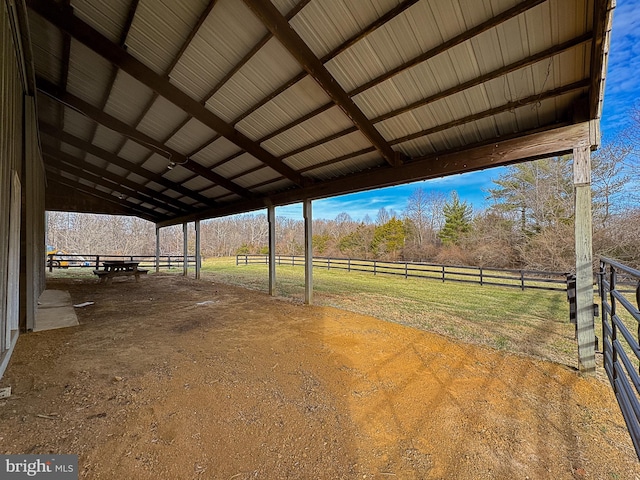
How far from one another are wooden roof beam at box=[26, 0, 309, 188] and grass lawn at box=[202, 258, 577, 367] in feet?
13.7

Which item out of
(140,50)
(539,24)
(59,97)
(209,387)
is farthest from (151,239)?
(539,24)

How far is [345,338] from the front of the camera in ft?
13.4

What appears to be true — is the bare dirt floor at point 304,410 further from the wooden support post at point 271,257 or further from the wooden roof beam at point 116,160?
the wooden roof beam at point 116,160

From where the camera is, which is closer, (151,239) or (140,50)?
(140,50)

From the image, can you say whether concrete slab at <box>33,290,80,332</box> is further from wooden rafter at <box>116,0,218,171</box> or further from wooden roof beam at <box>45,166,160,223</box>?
wooden roof beam at <box>45,166,160,223</box>

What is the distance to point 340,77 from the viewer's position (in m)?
3.48

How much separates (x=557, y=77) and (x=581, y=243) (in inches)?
72.8

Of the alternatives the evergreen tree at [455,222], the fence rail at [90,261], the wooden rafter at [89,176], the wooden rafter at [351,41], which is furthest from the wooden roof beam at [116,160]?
the evergreen tree at [455,222]

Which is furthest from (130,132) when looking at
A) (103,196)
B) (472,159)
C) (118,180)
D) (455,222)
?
(455,222)

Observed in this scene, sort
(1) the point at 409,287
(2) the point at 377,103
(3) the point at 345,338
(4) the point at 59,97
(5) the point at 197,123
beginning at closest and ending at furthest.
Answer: (2) the point at 377,103 < (3) the point at 345,338 < (4) the point at 59,97 < (5) the point at 197,123 < (1) the point at 409,287

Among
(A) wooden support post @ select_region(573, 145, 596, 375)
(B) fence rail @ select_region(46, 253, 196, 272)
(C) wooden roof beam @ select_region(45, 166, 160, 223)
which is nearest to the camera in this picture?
(A) wooden support post @ select_region(573, 145, 596, 375)

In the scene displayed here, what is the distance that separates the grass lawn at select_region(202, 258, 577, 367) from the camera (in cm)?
394

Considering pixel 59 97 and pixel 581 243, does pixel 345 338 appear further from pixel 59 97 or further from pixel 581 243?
pixel 59 97

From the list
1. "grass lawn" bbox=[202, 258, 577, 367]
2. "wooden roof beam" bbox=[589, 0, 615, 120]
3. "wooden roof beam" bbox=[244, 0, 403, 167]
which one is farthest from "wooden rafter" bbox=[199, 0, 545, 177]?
"grass lawn" bbox=[202, 258, 577, 367]
